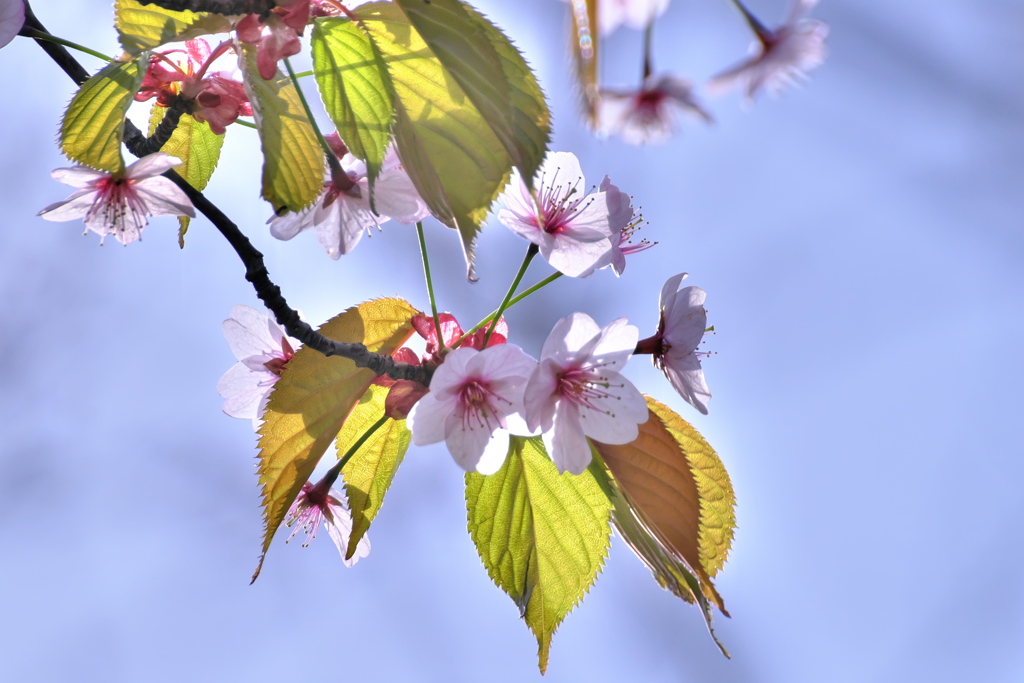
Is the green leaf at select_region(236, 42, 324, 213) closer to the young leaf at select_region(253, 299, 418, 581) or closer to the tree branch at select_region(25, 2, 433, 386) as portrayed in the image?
the tree branch at select_region(25, 2, 433, 386)

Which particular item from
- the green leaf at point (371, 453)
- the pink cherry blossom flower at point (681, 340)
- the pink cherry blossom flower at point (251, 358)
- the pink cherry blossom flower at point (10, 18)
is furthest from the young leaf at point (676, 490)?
the pink cherry blossom flower at point (10, 18)

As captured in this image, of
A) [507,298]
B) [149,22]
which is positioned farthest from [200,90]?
[507,298]

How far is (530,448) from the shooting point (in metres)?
0.61

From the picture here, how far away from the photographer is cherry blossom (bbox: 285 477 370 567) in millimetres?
595

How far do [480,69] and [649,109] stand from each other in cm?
16

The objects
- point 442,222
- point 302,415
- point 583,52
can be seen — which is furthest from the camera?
point 302,415

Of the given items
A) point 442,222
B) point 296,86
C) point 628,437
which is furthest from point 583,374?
point 296,86

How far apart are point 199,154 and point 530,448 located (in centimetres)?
37

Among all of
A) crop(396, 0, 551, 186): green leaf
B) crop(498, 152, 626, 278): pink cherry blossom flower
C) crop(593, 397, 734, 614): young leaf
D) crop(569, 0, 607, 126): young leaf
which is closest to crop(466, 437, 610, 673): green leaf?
crop(593, 397, 734, 614): young leaf

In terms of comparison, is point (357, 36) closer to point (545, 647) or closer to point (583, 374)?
point (583, 374)

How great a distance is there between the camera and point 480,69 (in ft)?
1.39

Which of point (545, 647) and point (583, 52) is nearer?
point (583, 52)

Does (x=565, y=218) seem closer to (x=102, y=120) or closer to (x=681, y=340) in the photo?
(x=681, y=340)

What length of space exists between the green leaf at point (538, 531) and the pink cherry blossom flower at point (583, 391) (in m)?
0.07
